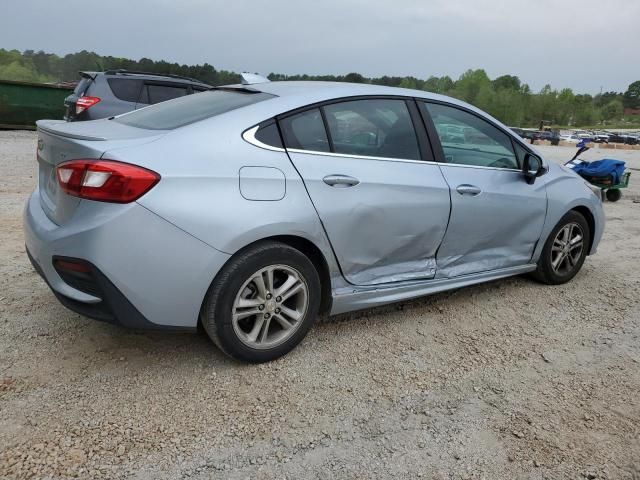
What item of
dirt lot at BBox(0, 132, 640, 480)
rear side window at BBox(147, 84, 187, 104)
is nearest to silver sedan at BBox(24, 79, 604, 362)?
dirt lot at BBox(0, 132, 640, 480)

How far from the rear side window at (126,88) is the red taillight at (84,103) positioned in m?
0.41

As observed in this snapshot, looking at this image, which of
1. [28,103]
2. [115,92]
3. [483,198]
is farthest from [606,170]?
[28,103]

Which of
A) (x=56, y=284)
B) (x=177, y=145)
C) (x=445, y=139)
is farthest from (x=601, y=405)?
(x=56, y=284)

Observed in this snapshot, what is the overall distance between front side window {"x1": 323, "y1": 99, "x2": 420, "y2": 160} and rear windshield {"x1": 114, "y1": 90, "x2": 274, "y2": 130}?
0.43 meters

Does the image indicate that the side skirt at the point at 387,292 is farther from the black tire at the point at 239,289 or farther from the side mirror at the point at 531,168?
the side mirror at the point at 531,168

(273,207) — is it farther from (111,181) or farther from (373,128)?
(373,128)

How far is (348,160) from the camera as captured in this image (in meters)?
3.08

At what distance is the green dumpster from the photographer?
15.0m

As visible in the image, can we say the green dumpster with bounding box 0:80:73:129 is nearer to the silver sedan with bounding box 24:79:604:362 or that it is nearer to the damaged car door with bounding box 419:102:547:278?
the silver sedan with bounding box 24:79:604:362

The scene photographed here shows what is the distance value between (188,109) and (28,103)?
48.5 ft

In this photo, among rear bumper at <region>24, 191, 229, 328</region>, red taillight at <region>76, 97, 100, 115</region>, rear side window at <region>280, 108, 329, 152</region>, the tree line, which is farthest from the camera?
the tree line

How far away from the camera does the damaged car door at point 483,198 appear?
11.7ft

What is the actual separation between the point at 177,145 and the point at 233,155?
28cm

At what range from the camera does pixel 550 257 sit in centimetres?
435
